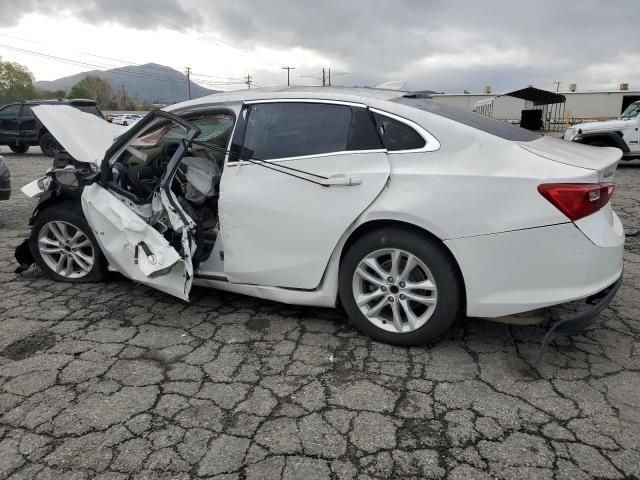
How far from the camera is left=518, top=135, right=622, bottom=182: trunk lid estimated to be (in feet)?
8.92

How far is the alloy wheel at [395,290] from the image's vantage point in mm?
2918

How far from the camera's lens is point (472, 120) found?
10.1 feet

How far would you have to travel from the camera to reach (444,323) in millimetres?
2898

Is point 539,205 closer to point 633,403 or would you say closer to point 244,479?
point 633,403

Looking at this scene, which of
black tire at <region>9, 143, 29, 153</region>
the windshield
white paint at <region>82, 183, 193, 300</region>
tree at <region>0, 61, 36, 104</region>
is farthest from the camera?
tree at <region>0, 61, 36, 104</region>

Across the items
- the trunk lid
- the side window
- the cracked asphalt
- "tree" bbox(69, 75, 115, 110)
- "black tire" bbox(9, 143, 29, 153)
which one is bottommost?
the cracked asphalt

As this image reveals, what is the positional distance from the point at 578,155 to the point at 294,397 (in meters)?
2.19

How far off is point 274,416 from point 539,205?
1.76 m

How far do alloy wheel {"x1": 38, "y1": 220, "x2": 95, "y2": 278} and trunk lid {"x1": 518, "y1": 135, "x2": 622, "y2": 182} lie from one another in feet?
11.4

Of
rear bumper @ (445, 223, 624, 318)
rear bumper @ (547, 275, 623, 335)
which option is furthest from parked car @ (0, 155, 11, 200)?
rear bumper @ (547, 275, 623, 335)

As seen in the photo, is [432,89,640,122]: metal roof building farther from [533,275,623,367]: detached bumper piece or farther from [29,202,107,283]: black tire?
[533,275,623,367]: detached bumper piece

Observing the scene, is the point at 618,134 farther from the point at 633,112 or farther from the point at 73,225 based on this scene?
the point at 73,225

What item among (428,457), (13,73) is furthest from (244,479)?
(13,73)

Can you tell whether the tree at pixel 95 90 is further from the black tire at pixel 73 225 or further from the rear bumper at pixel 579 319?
the rear bumper at pixel 579 319
